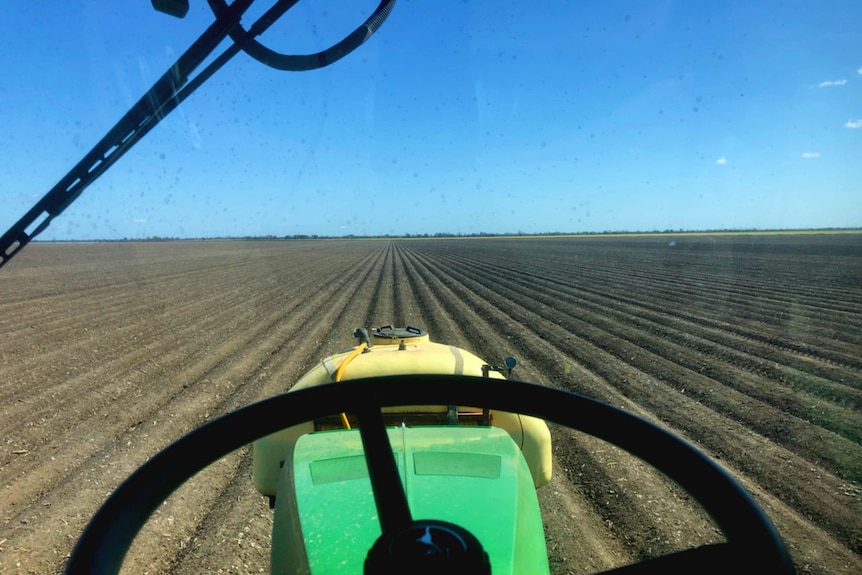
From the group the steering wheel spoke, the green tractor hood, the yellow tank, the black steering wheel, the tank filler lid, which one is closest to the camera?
the black steering wheel

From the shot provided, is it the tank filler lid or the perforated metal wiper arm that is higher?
the perforated metal wiper arm

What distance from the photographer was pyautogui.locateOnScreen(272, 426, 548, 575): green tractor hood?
1371mm

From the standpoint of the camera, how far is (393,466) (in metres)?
1.25

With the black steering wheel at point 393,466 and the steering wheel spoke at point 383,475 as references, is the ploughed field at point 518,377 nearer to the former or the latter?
the black steering wheel at point 393,466

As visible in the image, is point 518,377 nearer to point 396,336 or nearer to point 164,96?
point 396,336

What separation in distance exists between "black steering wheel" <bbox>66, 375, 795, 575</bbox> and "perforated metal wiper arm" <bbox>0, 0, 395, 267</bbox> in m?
1.02

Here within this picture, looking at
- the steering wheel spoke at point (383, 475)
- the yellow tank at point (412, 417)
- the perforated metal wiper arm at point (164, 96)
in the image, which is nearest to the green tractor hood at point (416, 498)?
the steering wheel spoke at point (383, 475)

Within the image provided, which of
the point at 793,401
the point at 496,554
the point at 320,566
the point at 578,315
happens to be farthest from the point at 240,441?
the point at 578,315

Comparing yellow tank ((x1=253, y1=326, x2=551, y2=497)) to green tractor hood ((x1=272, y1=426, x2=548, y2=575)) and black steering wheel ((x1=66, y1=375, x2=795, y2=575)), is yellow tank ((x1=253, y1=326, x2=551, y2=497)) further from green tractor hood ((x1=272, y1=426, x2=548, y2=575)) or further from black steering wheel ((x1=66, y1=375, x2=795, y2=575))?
black steering wheel ((x1=66, y1=375, x2=795, y2=575))

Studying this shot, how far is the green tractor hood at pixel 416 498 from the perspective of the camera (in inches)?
54.0

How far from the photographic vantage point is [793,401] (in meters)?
6.34

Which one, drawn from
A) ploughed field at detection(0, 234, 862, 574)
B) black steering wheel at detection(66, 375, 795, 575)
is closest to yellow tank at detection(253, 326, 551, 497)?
ploughed field at detection(0, 234, 862, 574)

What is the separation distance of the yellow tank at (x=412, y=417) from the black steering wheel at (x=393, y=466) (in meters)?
1.23

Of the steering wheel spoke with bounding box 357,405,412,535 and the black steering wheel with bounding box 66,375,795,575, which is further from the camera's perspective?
the steering wheel spoke with bounding box 357,405,412,535
